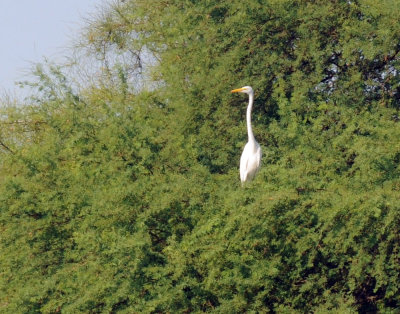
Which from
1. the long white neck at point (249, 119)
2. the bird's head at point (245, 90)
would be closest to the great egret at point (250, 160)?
the long white neck at point (249, 119)

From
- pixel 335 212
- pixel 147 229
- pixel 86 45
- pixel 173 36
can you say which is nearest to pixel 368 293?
pixel 335 212

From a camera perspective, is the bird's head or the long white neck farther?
the bird's head

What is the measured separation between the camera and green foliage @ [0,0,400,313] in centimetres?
949

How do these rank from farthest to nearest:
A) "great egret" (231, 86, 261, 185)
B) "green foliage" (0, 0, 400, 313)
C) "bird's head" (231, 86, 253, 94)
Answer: "bird's head" (231, 86, 253, 94), "great egret" (231, 86, 261, 185), "green foliage" (0, 0, 400, 313)

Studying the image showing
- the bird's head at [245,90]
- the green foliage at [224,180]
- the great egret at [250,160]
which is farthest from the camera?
the bird's head at [245,90]

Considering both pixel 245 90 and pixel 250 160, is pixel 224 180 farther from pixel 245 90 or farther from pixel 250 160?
pixel 245 90

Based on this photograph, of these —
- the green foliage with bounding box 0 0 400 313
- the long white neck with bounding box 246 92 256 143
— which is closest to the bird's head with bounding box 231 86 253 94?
the long white neck with bounding box 246 92 256 143

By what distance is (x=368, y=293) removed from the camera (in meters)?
10.1

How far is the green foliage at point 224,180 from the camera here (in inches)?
374

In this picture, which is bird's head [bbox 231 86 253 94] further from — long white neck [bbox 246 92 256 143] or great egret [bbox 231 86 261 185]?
great egret [bbox 231 86 261 185]

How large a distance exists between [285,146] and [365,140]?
1002mm

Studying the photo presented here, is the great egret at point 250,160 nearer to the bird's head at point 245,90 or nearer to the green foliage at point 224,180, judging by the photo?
the green foliage at point 224,180

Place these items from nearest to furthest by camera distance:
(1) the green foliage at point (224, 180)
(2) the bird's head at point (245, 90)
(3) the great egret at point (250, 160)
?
1. (1) the green foliage at point (224, 180)
2. (3) the great egret at point (250, 160)
3. (2) the bird's head at point (245, 90)

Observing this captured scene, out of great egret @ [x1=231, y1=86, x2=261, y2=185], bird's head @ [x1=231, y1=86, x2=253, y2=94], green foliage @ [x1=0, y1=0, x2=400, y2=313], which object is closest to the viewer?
green foliage @ [x1=0, y1=0, x2=400, y2=313]
